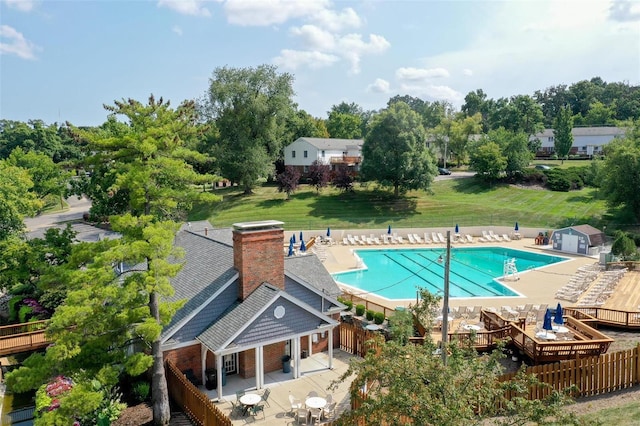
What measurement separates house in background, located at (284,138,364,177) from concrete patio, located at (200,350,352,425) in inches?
1836

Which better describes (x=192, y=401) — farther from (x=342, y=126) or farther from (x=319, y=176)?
(x=342, y=126)

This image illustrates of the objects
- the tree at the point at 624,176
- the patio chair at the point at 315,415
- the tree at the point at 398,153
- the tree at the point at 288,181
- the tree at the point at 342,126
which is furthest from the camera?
the tree at the point at 342,126

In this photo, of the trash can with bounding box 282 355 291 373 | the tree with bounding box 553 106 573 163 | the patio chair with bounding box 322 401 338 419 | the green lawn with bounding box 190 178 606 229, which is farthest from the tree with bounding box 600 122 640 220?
the patio chair with bounding box 322 401 338 419

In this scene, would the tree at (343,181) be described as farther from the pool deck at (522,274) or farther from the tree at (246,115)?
the pool deck at (522,274)

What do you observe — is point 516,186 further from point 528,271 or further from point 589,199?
point 528,271

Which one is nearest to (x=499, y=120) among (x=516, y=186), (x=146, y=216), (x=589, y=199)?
(x=516, y=186)

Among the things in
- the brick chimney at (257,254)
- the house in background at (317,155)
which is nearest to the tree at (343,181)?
the house in background at (317,155)

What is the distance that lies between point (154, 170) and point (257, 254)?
495 centimetres

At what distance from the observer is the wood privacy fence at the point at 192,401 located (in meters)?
12.4

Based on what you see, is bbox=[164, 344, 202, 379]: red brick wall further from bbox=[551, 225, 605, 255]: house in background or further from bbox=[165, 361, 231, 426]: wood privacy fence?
bbox=[551, 225, 605, 255]: house in background

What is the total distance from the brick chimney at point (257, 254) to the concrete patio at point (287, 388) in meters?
3.10

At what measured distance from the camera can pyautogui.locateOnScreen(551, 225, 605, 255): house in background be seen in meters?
37.8

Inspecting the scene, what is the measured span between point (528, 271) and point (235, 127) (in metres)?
37.1

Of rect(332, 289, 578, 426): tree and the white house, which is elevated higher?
the white house
